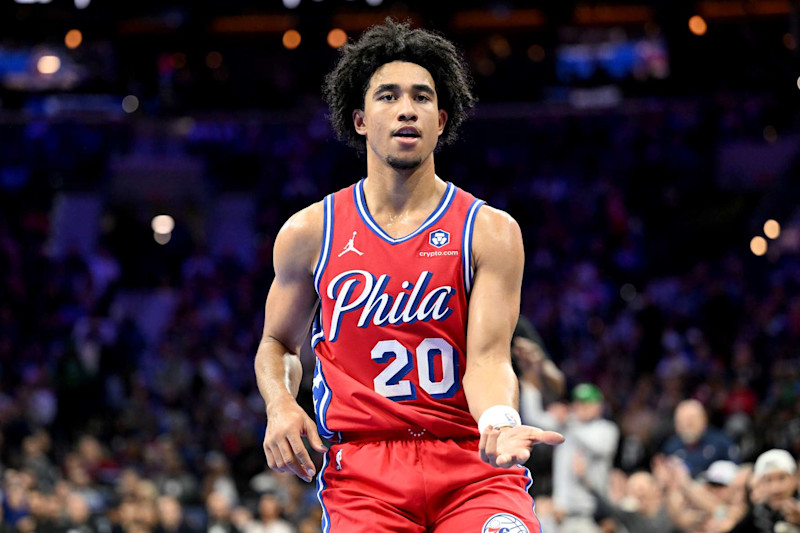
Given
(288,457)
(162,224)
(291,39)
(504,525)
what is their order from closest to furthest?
(504,525) < (288,457) < (291,39) < (162,224)

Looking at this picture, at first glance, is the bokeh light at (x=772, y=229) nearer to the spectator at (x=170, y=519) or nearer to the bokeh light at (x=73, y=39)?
the spectator at (x=170, y=519)

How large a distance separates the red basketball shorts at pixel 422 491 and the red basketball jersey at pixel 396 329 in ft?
0.29

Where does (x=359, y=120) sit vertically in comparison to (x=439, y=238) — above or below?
above

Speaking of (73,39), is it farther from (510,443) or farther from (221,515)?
(510,443)

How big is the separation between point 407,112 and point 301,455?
1.41 meters

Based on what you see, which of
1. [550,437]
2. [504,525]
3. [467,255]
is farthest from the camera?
[467,255]

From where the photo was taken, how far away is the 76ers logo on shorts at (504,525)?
391 centimetres

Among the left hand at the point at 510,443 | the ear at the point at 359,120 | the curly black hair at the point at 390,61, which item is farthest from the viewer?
the ear at the point at 359,120

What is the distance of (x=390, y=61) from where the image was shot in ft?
15.0

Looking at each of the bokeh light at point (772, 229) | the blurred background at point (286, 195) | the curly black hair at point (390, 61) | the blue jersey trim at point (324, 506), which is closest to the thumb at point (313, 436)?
the blue jersey trim at point (324, 506)

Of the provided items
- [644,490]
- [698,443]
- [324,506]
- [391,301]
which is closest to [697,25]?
[698,443]

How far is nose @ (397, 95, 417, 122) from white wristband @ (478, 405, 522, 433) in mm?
1243

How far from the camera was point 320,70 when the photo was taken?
2480 centimetres

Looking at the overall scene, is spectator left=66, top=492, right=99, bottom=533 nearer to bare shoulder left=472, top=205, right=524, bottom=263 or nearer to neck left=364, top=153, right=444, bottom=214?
neck left=364, top=153, right=444, bottom=214
